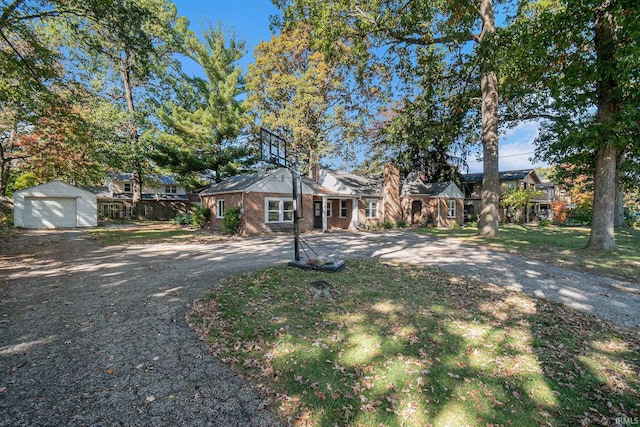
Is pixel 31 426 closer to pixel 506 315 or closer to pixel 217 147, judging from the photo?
pixel 506 315

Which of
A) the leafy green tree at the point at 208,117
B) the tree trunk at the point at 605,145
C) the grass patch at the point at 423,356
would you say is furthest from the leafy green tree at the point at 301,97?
the grass patch at the point at 423,356

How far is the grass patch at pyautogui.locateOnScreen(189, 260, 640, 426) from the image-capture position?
2820 millimetres

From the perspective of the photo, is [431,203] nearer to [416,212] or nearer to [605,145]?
[416,212]

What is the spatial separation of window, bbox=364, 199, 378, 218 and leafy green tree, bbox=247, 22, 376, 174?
602cm

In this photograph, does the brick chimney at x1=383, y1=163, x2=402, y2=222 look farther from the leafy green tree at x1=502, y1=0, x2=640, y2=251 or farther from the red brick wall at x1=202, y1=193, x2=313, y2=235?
the leafy green tree at x1=502, y1=0, x2=640, y2=251

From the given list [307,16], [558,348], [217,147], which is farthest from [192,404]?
[217,147]

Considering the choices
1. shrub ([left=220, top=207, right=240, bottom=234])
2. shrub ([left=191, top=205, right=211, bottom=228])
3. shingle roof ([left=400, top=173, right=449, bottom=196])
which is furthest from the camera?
shingle roof ([left=400, top=173, right=449, bottom=196])

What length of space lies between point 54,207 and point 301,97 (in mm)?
19158

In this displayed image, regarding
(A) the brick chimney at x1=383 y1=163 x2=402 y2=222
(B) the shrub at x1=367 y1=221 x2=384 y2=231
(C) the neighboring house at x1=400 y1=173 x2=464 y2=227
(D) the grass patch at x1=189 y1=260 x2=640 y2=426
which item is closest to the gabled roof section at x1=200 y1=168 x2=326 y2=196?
(B) the shrub at x1=367 y1=221 x2=384 y2=231

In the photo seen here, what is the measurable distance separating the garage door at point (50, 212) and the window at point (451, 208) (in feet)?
97.2

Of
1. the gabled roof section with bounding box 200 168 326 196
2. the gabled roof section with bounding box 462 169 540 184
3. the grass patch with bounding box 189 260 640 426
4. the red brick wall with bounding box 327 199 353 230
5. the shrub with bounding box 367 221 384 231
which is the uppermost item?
the gabled roof section with bounding box 462 169 540 184

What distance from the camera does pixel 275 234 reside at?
55.2 feet

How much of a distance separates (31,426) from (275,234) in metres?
14.4

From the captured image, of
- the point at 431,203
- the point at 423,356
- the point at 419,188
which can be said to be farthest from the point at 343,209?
the point at 423,356
